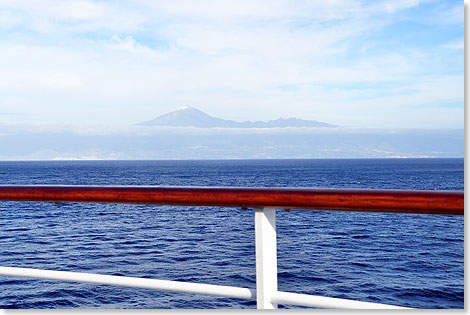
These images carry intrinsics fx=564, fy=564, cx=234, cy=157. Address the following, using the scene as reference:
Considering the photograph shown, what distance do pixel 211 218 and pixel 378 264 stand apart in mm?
20143

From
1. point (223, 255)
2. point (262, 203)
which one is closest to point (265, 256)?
point (262, 203)

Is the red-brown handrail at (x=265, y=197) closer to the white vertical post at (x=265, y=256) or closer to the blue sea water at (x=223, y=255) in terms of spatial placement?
the white vertical post at (x=265, y=256)

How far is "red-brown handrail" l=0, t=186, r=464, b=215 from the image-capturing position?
Answer: 1291 mm

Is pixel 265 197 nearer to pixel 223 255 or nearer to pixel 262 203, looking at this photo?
pixel 262 203

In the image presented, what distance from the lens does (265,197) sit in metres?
1.42

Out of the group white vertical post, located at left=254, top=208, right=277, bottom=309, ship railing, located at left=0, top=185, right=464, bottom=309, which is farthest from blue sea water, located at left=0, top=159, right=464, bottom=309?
white vertical post, located at left=254, top=208, right=277, bottom=309

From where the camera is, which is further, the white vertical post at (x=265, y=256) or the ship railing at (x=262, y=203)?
the white vertical post at (x=265, y=256)

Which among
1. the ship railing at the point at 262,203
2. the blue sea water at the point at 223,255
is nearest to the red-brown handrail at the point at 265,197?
the ship railing at the point at 262,203

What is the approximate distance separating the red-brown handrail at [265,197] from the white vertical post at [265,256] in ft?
0.16

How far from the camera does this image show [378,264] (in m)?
26.0

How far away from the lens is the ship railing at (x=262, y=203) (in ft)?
4.32

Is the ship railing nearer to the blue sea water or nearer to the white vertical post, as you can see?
the white vertical post

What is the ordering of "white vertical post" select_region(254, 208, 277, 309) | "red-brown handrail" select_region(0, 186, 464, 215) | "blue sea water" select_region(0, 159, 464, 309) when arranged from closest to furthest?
"red-brown handrail" select_region(0, 186, 464, 215), "white vertical post" select_region(254, 208, 277, 309), "blue sea water" select_region(0, 159, 464, 309)

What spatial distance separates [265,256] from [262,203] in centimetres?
14
